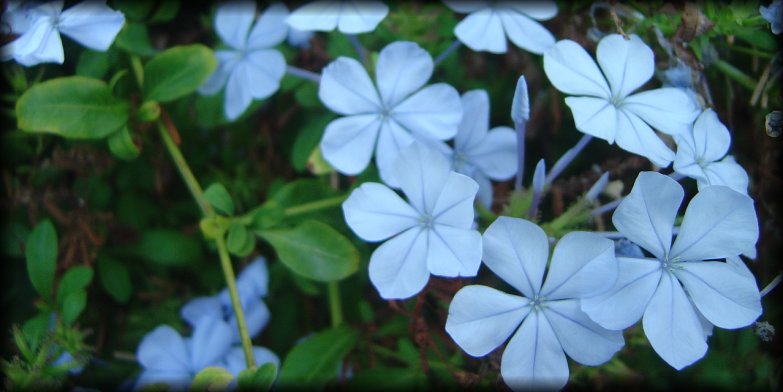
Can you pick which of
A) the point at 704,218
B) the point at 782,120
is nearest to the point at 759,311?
the point at 704,218

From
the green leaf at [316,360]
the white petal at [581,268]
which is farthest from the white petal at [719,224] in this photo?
the green leaf at [316,360]

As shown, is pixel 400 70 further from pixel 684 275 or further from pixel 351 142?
pixel 684 275

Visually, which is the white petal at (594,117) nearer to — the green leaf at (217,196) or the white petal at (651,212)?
the white petal at (651,212)

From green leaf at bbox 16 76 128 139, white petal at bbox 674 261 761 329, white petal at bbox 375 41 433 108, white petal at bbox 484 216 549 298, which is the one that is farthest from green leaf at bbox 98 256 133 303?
white petal at bbox 674 261 761 329

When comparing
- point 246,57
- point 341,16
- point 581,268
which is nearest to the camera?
point 581,268

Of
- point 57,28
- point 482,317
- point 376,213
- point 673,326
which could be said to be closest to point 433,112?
point 376,213
